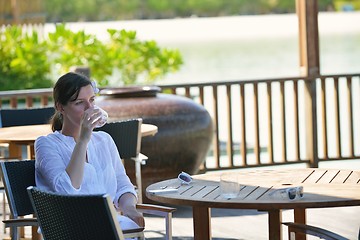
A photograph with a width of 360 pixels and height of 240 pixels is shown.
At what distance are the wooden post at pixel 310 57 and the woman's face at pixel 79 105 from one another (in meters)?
4.68

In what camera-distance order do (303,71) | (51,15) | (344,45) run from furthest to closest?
(51,15)
(344,45)
(303,71)

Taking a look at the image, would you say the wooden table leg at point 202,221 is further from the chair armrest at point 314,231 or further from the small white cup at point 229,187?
the chair armrest at point 314,231

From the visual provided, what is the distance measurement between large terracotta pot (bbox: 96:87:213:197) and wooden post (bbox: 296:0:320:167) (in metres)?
1.38

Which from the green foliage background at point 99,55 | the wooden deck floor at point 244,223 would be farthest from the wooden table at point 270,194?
the green foliage background at point 99,55

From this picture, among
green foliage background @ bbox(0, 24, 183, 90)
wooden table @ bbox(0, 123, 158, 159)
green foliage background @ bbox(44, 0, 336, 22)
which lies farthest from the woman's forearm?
green foliage background @ bbox(44, 0, 336, 22)

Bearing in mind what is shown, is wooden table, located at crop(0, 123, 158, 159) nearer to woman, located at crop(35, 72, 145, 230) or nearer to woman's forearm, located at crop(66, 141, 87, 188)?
woman, located at crop(35, 72, 145, 230)

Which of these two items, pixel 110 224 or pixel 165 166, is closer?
pixel 110 224

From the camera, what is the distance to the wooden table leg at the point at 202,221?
4293 millimetres

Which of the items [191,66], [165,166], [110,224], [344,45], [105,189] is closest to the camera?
[110,224]

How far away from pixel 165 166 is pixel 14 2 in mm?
10133

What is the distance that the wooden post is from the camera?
28.4 ft

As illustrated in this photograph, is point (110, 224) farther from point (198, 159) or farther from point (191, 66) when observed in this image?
point (191, 66)

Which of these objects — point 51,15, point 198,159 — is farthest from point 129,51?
→ point 51,15

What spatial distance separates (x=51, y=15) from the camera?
45.4 metres
